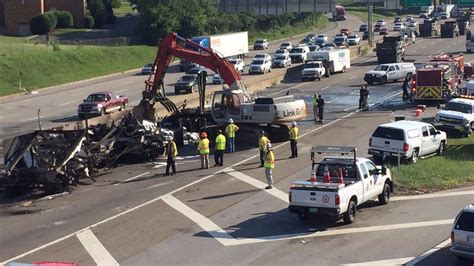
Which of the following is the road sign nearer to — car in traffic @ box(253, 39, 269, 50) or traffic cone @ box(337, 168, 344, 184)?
car in traffic @ box(253, 39, 269, 50)

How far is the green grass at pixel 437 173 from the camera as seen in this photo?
25.8m

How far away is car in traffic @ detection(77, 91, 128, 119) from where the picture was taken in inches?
1804

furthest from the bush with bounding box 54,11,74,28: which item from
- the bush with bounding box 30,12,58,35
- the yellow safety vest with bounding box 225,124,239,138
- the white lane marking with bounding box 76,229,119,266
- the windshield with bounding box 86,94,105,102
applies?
the white lane marking with bounding box 76,229,119,266

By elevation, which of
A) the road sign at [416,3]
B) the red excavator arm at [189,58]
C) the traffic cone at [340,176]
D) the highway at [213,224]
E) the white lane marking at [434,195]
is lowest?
the white lane marking at [434,195]

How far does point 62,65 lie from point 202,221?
5264 centimetres

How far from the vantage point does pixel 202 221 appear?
21.9 metres

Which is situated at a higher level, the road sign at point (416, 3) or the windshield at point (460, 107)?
the road sign at point (416, 3)

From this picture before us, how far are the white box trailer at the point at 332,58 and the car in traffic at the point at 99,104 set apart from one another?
21.1 m

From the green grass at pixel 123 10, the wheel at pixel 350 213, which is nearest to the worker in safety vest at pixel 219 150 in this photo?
the wheel at pixel 350 213

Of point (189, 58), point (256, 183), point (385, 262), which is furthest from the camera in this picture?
point (189, 58)

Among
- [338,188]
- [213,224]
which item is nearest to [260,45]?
[213,224]

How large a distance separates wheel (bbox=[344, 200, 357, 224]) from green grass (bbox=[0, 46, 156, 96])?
44.5 meters

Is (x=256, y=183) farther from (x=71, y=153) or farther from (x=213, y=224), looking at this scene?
(x=71, y=153)

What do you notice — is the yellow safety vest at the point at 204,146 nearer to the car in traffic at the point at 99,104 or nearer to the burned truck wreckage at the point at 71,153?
the burned truck wreckage at the point at 71,153
